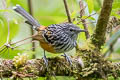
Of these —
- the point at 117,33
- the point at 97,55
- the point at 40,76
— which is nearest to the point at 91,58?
the point at 97,55

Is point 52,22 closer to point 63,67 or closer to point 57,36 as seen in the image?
point 57,36

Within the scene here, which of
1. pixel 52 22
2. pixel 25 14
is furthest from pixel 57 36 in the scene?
pixel 52 22

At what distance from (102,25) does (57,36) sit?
1.90 feet

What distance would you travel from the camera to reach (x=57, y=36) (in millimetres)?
3330

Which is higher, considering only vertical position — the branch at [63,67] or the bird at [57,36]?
the bird at [57,36]

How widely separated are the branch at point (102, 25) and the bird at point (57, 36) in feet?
0.74

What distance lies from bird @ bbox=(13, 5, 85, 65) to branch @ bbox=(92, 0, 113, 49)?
0.74ft

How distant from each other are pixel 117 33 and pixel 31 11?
4.39ft

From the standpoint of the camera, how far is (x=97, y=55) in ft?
10.3

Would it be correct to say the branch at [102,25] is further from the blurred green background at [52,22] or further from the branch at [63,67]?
the branch at [63,67]

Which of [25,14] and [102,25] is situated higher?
[25,14]

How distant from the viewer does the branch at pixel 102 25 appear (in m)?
2.91

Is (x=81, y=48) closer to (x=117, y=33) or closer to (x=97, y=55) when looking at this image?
(x=97, y=55)

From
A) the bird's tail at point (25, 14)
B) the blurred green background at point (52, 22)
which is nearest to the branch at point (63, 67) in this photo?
the blurred green background at point (52, 22)
